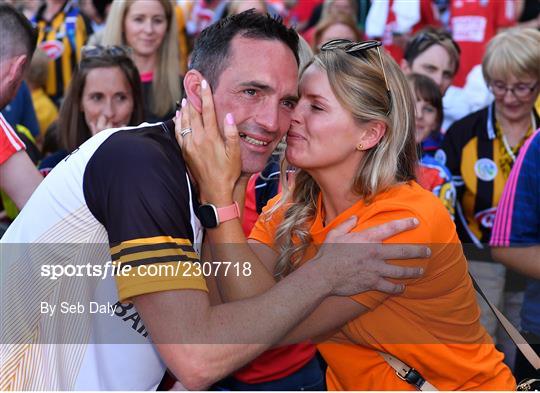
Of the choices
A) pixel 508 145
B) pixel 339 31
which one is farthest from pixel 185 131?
pixel 339 31

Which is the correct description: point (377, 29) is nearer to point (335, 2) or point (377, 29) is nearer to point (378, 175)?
point (335, 2)

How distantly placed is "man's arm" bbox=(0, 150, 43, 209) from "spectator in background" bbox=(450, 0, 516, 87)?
473cm

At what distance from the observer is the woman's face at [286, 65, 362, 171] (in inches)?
112

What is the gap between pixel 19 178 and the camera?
3406 millimetres

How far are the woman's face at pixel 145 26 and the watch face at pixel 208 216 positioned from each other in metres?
3.61

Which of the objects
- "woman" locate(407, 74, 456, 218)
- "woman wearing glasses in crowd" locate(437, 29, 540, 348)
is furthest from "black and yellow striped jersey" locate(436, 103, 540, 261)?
"woman" locate(407, 74, 456, 218)

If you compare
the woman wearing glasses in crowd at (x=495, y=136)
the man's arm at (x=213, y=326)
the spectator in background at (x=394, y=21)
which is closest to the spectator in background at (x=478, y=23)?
the spectator in background at (x=394, y=21)

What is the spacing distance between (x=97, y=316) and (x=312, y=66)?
44.8 inches

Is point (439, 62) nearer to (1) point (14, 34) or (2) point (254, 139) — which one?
(1) point (14, 34)

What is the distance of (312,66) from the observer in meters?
2.92

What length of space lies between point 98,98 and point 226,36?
227 centimetres

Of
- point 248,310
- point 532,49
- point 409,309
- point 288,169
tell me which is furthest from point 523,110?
point 248,310

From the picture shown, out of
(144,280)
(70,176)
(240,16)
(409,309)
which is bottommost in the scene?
(409,309)

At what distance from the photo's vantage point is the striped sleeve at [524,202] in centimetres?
345
